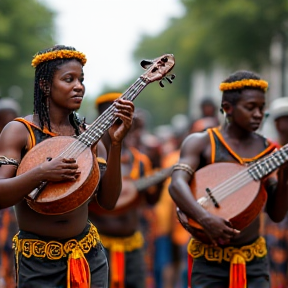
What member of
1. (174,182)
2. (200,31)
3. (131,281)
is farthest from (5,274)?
(200,31)

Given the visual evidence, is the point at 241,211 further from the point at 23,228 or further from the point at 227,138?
the point at 23,228

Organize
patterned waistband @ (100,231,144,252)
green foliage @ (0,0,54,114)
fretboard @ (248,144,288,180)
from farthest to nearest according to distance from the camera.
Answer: green foliage @ (0,0,54,114)
patterned waistband @ (100,231,144,252)
fretboard @ (248,144,288,180)

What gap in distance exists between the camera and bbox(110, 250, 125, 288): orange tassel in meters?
7.92

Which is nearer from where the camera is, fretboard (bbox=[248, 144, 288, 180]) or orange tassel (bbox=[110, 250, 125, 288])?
fretboard (bbox=[248, 144, 288, 180])

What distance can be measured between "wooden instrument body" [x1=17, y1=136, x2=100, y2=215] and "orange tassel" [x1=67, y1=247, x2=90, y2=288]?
1.21ft

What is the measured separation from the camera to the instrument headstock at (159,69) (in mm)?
5051

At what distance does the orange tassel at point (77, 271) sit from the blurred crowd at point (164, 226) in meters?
2.34

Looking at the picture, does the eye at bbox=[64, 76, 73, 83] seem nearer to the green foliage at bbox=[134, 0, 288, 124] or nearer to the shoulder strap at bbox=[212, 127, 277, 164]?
the shoulder strap at bbox=[212, 127, 277, 164]

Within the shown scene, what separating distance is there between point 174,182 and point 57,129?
1.18m

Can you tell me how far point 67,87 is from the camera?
5008 millimetres

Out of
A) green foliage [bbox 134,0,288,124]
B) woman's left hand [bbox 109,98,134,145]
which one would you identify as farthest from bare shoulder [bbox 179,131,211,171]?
green foliage [bbox 134,0,288,124]

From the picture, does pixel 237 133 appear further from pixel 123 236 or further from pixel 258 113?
pixel 123 236

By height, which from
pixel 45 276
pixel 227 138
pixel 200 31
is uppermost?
pixel 200 31

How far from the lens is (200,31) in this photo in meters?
24.5
